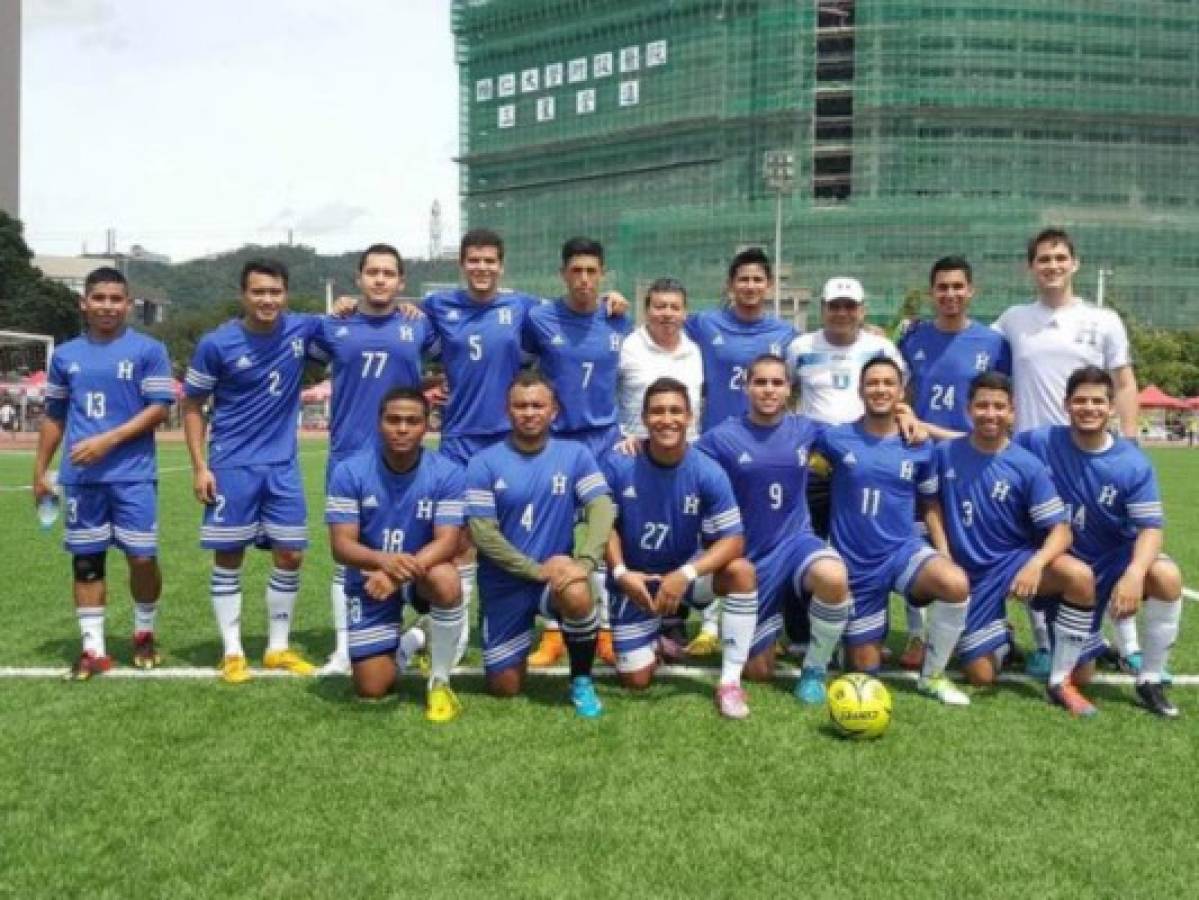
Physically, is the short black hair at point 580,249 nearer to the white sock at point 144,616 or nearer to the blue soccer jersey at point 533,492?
the blue soccer jersey at point 533,492

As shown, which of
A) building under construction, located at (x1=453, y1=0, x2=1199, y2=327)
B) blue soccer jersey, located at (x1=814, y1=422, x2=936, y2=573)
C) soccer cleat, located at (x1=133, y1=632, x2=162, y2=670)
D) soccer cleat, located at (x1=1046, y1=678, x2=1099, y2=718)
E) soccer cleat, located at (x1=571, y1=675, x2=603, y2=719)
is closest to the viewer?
soccer cleat, located at (x1=571, y1=675, x2=603, y2=719)

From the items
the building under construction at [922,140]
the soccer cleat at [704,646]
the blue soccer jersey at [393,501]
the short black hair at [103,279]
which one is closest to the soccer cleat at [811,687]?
the soccer cleat at [704,646]

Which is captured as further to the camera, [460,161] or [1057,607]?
[460,161]

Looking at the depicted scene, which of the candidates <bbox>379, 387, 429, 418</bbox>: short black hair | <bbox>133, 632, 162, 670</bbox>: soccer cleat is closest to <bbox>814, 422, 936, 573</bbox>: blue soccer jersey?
<bbox>379, 387, 429, 418</bbox>: short black hair

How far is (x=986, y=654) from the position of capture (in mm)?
5562

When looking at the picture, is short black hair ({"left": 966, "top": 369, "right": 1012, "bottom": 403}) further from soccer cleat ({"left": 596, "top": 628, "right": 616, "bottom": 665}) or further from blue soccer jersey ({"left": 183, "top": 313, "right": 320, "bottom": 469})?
blue soccer jersey ({"left": 183, "top": 313, "right": 320, "bottom": 469})

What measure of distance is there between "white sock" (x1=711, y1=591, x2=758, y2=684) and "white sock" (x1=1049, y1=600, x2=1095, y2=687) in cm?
149

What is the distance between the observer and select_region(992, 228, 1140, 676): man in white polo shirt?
231 inches

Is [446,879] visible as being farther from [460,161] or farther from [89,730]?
[460,161]

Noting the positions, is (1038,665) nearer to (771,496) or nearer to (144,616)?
(771,496)

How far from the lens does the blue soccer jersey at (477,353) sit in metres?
5.99

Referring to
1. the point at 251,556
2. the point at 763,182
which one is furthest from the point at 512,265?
the point at 251,556

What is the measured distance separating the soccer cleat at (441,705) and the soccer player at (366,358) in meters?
0.81

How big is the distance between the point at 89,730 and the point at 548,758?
1.98 meters
